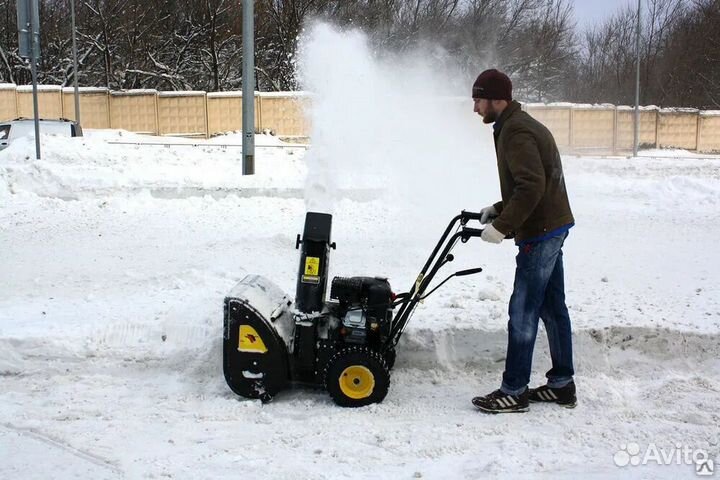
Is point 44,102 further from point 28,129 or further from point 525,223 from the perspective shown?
point 525,223

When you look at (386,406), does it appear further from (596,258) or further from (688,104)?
(688,104)

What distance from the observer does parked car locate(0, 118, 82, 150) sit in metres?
18.9

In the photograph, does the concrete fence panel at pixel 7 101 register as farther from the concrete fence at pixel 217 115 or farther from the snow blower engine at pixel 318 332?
the snow blower engine at pixel 318 332

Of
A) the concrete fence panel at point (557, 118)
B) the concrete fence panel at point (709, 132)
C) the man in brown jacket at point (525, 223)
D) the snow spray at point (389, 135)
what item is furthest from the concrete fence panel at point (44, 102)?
the man in brown jacket at point (525, 223)

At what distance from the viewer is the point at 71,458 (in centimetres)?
360

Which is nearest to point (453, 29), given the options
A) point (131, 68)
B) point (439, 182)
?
point (131, 68)

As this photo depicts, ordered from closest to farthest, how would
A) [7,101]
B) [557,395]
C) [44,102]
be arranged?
[557,395] < [7,101] < [44,102]

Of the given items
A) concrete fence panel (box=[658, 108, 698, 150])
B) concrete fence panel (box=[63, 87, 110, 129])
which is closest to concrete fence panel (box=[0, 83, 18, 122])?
concrete fence panel (box=[63, 87, 110, 129])

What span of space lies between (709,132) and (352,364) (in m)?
38.5

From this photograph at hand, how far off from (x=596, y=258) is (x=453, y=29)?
1136 inches

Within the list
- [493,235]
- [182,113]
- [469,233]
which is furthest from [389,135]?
[182,113]

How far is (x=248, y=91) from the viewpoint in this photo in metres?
13.3

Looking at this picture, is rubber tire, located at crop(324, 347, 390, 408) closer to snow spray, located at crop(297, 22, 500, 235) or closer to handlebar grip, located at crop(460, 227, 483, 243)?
handlebar grip, located at crop(460, 227, 483, 243)

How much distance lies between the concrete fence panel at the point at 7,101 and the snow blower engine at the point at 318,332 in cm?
3226
